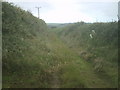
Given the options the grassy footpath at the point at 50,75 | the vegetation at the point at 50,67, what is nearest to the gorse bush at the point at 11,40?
the vegetation at the point at 50,67

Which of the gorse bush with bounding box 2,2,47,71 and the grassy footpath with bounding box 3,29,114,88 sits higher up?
the gorse bush with bounding box 2,2,47,71

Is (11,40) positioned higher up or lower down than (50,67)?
higher up

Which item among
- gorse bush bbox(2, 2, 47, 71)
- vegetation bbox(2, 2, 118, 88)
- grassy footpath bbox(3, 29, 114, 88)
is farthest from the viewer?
gorse bush bbox(2, 2, 47, 71)

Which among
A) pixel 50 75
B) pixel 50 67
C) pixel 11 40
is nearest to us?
pixel 50 75

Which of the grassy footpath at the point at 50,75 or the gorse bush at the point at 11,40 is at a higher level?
the gorse bush at the point at 11,40

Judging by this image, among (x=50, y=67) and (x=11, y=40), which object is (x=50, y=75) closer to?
(x=50, y=67)

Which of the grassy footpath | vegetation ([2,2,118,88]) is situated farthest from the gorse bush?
the grassy footpath

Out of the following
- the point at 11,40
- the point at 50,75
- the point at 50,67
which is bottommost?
the point at 50,75

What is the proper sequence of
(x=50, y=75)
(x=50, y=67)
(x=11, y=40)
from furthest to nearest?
(x=11, y=40), (x=50, y=67), (x=50, y=75)

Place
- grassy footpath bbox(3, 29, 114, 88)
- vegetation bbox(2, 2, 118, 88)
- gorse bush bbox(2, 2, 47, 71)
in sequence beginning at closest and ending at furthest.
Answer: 1. grassy footpath bbox(3, 29, 114, 88)
2. vegetation bbox(2, 2, 118, 88)
3. gorse bush bbox(2, 2, 47, 71)

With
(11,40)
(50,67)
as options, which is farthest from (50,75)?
(11,40)

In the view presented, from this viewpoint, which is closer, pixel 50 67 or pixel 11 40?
pixel 50 67

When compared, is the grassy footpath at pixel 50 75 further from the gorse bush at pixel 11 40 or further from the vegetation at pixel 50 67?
the gorse bush at pixel 11 40

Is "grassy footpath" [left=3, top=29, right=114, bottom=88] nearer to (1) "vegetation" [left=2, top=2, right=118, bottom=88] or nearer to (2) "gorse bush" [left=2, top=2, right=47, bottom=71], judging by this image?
(1) "vegetation" [left=2, top=2, right=118, bottom=88]
